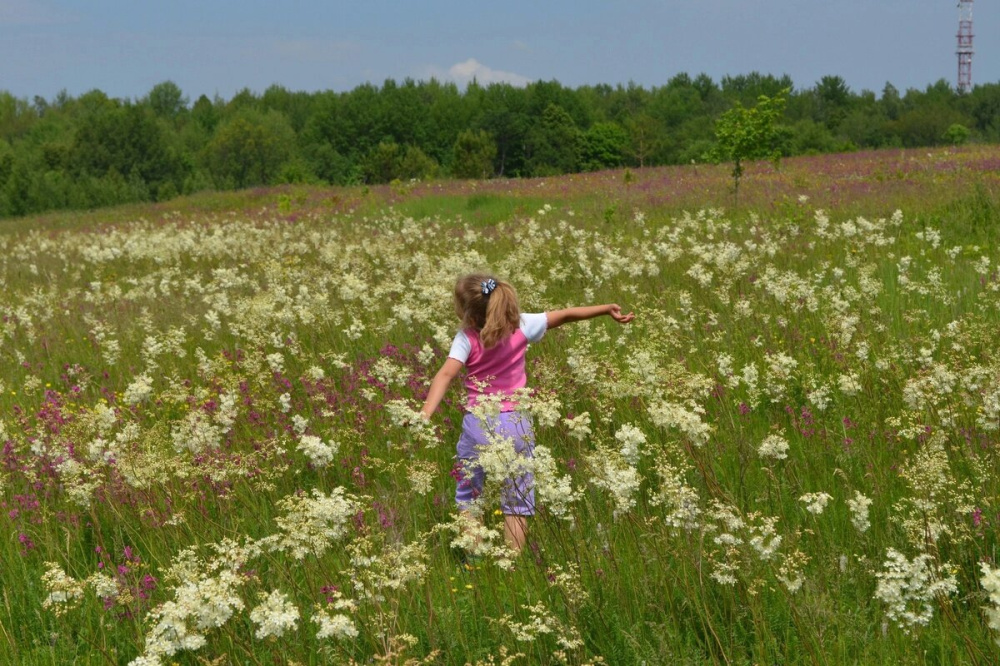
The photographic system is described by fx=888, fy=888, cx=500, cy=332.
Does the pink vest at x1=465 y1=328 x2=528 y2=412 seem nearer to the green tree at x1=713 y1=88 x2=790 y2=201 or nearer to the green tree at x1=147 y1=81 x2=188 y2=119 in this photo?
the green tree at x1=713 y1=88 x2=790 y2=201

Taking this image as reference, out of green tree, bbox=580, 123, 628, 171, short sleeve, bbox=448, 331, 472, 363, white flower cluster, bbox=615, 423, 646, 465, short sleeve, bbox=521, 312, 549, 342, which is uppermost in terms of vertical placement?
green tree, bbox=580, 123, 628, 171

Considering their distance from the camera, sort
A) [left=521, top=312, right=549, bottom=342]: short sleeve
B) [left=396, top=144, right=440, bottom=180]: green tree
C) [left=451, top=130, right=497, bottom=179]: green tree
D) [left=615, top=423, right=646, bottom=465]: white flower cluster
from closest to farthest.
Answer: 1. [left=615, top=423, right=646, bottom=465]: white flower cluster
2. [left=521, top=312, right=549, bottom=342]: short sleeve
3. [left=396, top=144, right=440, bottom=180]: green tree
4. [left=451, top=130, right=497, bottom=179]: green tree

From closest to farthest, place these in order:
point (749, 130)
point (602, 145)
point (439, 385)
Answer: point (439, 385)
point (749, 130)
point (602, 145)

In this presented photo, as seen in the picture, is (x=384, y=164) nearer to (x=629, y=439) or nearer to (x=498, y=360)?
(x=498, y=360)

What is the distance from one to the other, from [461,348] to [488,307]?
0.31 metres

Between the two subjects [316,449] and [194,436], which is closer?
[316,449]

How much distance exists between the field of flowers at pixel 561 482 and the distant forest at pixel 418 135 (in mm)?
55225

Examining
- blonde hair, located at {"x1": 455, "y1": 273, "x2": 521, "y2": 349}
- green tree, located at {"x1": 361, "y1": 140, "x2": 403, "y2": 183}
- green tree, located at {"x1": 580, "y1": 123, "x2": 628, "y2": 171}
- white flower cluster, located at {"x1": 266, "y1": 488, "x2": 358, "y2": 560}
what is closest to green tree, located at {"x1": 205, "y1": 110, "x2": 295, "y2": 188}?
green tree, located at {"x1": 361, "y1": 140, "x2": 403, "y2": 183}

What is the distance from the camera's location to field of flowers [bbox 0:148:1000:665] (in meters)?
3.28

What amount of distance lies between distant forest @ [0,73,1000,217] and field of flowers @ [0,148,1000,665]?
5523 centimetres

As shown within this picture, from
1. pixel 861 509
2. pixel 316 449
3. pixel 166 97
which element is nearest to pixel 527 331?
pixel 316 449

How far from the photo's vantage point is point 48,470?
250 inches

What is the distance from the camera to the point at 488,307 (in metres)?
5.68

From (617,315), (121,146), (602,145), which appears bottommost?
(617,315)
